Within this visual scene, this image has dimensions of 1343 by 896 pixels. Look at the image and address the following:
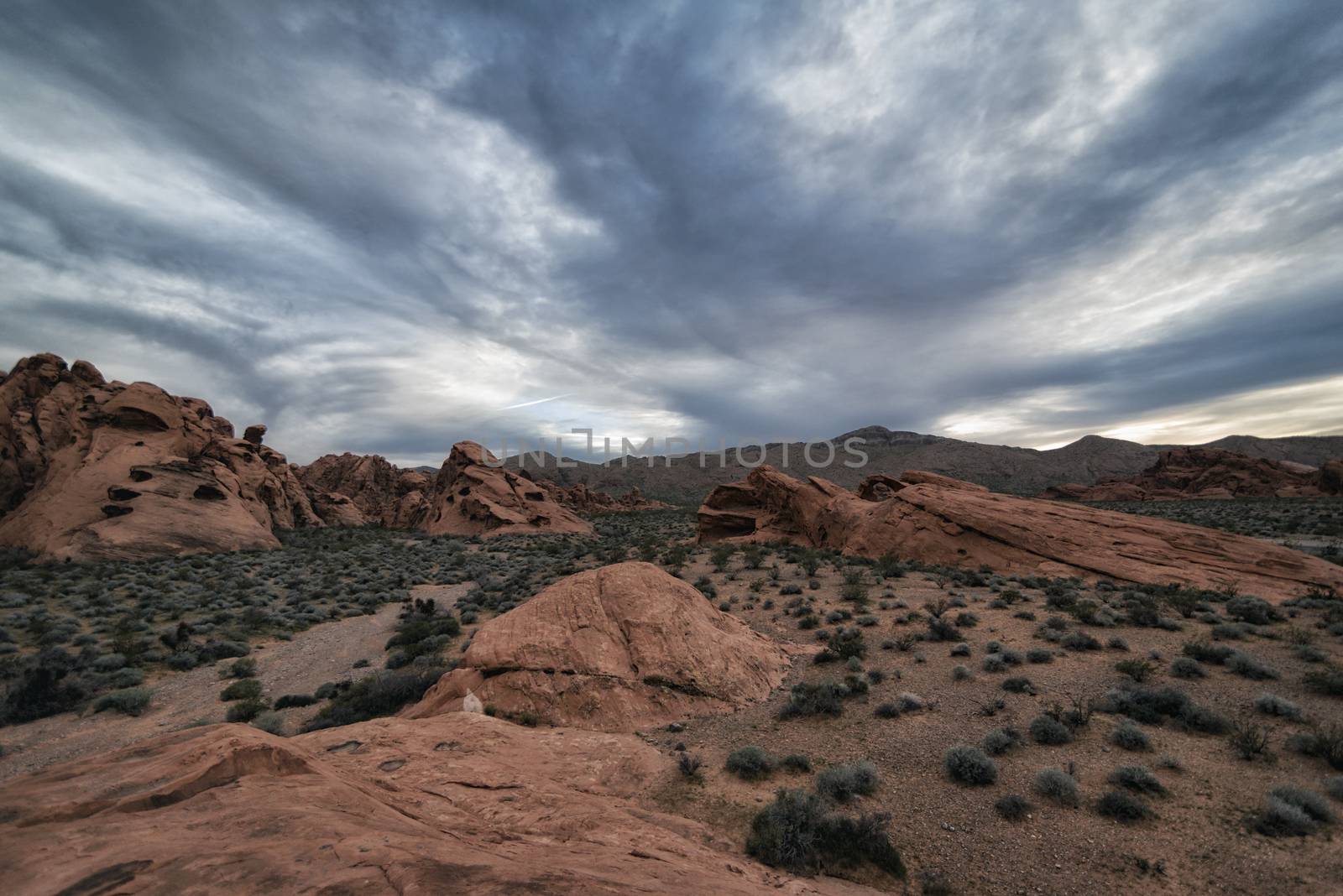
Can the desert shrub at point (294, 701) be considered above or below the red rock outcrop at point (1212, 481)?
below

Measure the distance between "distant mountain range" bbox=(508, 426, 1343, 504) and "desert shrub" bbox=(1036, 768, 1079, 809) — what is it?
10062cm

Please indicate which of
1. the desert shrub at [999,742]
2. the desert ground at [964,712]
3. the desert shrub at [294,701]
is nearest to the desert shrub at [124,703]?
the desert ground at [964,712]

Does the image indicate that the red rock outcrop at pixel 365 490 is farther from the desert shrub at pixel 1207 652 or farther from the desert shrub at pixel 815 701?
the desert shrub at pixel 1207 652

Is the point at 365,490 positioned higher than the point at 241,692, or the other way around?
the point at 365,490

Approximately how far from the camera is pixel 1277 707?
7.43 meters

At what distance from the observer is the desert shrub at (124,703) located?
1056 cm

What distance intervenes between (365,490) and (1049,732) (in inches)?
3063

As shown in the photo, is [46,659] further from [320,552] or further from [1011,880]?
[320,552]

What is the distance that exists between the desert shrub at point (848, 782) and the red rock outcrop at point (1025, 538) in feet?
52.2

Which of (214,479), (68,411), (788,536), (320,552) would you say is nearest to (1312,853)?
(788,536)

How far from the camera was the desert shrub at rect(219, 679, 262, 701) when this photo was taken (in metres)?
11.3

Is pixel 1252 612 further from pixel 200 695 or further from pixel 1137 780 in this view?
pixel 200 695

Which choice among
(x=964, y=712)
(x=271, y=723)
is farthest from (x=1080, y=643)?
(x=271, y=723)

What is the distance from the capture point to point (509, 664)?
33.4 feet
